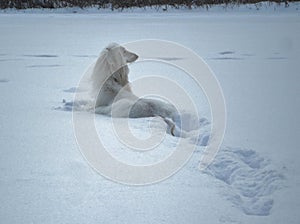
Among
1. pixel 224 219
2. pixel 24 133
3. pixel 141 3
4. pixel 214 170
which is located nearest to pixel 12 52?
pixel 24 133

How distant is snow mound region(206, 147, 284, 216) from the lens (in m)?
1.87

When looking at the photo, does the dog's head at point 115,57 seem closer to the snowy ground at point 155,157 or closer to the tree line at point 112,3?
the snowy ground at point 155,157

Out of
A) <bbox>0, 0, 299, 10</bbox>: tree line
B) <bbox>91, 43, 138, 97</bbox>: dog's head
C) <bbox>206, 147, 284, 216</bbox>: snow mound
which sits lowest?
<bbox>206, 147, 284, 216</bbox>: snow mound

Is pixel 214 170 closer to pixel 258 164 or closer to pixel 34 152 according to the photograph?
pixel 258 164

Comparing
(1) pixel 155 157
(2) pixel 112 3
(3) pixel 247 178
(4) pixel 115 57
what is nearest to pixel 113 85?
(4) pixel 115 57

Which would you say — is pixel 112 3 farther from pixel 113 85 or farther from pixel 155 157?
pixel 155 157

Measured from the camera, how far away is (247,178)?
2.17 meters

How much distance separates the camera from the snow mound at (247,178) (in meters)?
1.87

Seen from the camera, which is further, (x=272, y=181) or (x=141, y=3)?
(x=141, y=3)

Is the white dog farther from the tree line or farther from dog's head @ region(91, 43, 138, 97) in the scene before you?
the tree line

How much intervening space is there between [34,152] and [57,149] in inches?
5.4

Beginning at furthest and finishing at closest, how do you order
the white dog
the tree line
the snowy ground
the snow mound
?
the tree line
the white dog
the snow mound
the snowy ground

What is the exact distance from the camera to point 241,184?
2.10 meters

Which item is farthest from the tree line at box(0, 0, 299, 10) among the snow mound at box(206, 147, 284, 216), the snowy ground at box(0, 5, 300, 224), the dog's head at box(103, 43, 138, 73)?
the snow mound at box(206, 147, 284, 216)
